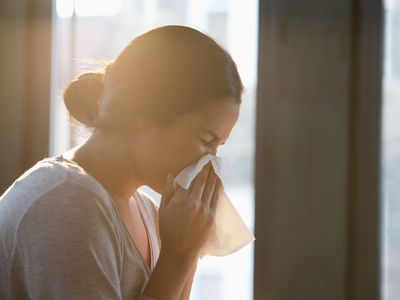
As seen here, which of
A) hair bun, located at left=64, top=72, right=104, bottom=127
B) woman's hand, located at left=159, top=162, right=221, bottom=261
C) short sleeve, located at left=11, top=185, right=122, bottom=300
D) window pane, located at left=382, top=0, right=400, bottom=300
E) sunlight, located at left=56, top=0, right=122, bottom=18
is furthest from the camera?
sunlight, located at left=56, top=0, right=122, bottom=18

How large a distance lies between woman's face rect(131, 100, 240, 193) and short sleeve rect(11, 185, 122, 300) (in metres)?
0.17

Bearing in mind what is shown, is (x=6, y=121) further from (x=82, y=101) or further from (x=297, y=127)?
(x=297, y=127)

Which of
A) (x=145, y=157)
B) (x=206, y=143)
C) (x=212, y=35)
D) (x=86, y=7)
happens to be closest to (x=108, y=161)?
(x=145, y=157)

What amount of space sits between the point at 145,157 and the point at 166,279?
7.6 inches

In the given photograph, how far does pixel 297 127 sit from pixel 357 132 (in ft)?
0.41

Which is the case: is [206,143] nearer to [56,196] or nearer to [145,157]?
[145,157]

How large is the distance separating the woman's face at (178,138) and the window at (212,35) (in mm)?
427

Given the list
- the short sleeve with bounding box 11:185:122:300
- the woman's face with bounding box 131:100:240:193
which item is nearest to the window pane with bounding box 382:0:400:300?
the woman's face with bounding box 131:100:240:193

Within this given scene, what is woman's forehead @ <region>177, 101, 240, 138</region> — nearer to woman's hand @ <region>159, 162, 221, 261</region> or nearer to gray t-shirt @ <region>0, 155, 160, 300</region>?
woman's hand @ <region>159, 162, 221, 261</region>

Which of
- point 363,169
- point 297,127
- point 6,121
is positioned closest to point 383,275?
point 363,169

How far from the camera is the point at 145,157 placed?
3.39ft

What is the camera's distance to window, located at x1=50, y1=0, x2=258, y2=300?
1468 mm

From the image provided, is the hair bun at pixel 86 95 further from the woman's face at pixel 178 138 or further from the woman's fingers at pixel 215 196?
the woman's fingers at pixel 215 196

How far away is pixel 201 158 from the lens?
1055mm
